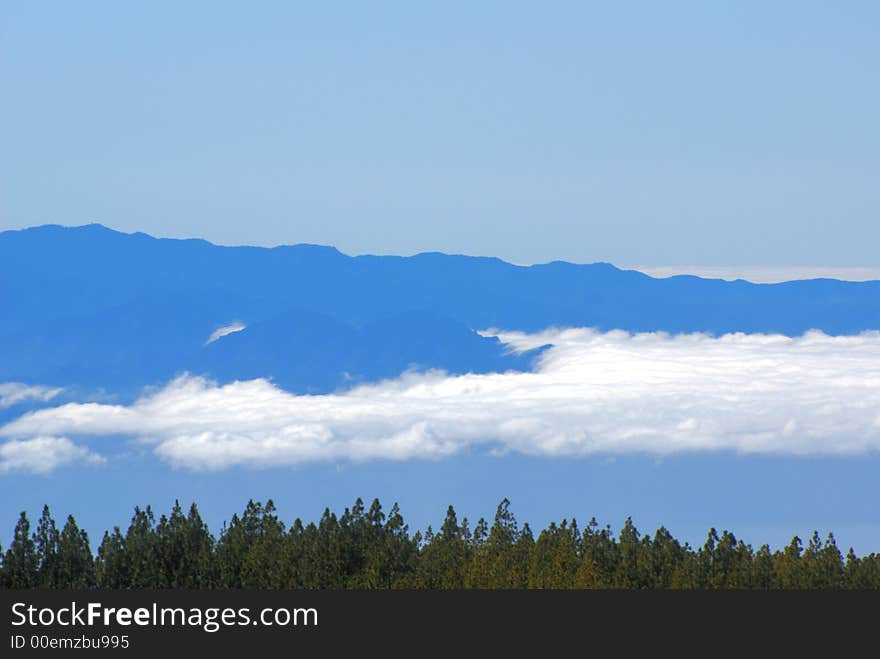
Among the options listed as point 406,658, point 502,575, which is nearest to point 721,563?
point 502,575

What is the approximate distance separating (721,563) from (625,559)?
4142 mm

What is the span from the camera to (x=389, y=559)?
2205 inches

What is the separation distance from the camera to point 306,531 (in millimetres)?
57906

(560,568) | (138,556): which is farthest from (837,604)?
(138,556)

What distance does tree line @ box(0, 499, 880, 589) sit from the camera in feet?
172

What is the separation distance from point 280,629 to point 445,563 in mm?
23776

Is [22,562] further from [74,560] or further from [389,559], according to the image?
[389,559]

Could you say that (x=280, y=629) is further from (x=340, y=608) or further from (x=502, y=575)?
(x=502, y=575)

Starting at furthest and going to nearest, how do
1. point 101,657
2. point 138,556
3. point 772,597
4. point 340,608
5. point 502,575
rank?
point 138,556
point 502,575
point 772,597
point 340,608
point 101,657

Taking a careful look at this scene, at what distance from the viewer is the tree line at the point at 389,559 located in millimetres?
52531

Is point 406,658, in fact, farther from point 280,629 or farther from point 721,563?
point 721,563

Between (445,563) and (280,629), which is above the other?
(445,563)

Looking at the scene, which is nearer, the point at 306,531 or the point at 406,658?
the point at 406,658

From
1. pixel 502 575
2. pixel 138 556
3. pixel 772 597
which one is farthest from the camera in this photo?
pixel 138 556
